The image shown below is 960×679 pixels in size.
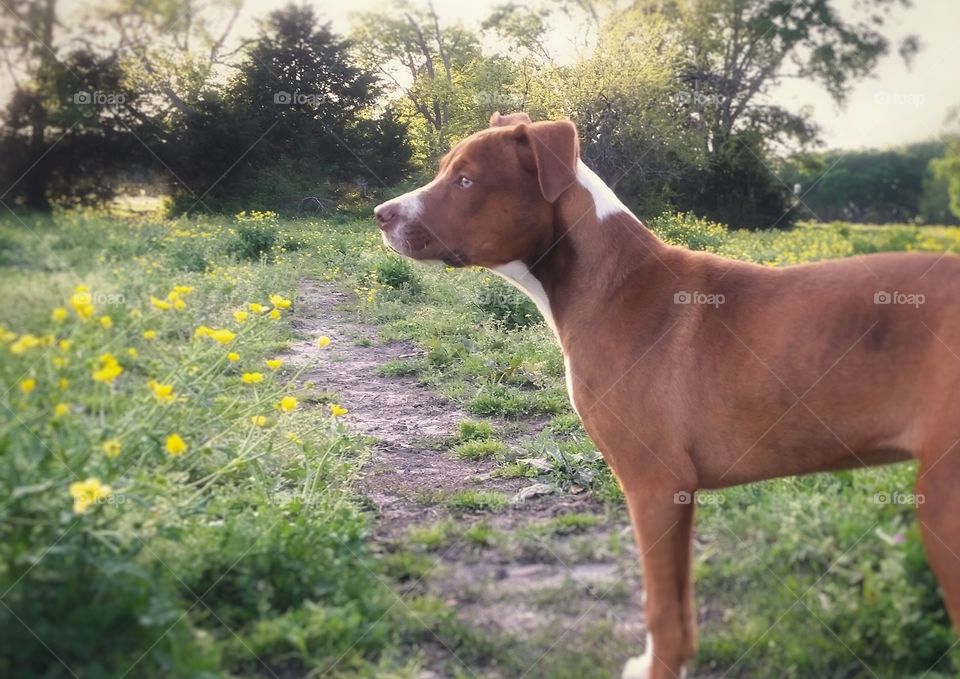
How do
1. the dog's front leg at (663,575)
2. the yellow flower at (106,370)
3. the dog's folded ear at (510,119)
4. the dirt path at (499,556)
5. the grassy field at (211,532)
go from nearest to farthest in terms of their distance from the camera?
the grassy field at (211,532)
the yellow flower at (106,370)
the dog's front leg at (663,575)
the dirt path at (499,556)
the dog's folded ear at (510,119)

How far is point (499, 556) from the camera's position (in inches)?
156

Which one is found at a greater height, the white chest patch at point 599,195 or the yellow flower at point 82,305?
the white chest patch at point 599,195

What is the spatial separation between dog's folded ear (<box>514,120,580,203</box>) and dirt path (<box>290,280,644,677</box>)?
176cm

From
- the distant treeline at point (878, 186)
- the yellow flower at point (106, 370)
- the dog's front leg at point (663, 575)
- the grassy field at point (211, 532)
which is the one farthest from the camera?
the distant treeline at point (878, 186)

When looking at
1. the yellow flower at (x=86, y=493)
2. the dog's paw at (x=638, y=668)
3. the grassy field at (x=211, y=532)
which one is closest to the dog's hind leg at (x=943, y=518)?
the grassy field at (x=211, y=532)

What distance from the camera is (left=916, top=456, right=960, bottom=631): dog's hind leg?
2.55 m

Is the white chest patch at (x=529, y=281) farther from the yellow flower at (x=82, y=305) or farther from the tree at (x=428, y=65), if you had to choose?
the tree at (x=428, y=65)

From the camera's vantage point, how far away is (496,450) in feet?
17.9

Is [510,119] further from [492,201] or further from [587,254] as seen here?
[587,254]

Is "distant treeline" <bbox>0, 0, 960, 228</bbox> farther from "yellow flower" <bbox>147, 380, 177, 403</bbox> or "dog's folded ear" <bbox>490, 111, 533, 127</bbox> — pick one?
"dog's folded ear" <bbox>490, 111, 533, 127</bbox>

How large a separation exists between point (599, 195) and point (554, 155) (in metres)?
0.28

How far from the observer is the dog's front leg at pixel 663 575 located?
291cm

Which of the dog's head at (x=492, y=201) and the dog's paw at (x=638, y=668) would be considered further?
the dog's head at (x=492, y=201)

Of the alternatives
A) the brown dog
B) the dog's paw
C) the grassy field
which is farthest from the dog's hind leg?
the dog's paw
